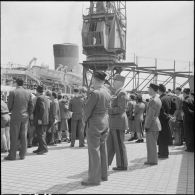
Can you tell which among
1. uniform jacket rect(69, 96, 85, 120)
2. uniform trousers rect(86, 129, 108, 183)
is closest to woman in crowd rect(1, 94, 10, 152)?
uniform trousers rect(86, 129, 108, 183)

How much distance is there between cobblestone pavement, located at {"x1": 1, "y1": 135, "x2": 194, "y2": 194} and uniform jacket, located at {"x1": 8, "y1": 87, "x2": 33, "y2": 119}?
1.04m

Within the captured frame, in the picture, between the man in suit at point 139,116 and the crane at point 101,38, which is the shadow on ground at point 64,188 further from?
the crane at point 101,38

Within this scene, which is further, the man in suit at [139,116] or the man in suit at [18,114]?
the man in suit at [139,116]

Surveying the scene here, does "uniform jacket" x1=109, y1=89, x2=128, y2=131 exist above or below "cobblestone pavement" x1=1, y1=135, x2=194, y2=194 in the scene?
above

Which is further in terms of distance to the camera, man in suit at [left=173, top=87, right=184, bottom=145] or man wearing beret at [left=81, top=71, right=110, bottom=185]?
man in suit at [left=173, top=87, right=184, bottom=145]

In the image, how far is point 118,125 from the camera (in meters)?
6.00

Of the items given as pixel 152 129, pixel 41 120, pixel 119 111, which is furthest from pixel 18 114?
pixel 152 129

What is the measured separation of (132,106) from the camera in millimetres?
12250

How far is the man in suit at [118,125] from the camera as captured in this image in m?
5.99

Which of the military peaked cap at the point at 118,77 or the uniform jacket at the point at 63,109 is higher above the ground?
the military peaked cap at the point at 118,77

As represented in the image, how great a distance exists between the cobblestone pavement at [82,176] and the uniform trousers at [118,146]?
0.74ft

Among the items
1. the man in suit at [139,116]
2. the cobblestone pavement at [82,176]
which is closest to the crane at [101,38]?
the man in suit at [139,116]

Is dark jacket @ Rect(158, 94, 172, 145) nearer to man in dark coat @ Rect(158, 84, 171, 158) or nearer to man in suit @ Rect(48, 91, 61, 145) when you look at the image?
man in dark coat @ Rect(158, 84, 171, 158)

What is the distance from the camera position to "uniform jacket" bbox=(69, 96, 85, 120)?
937cm
